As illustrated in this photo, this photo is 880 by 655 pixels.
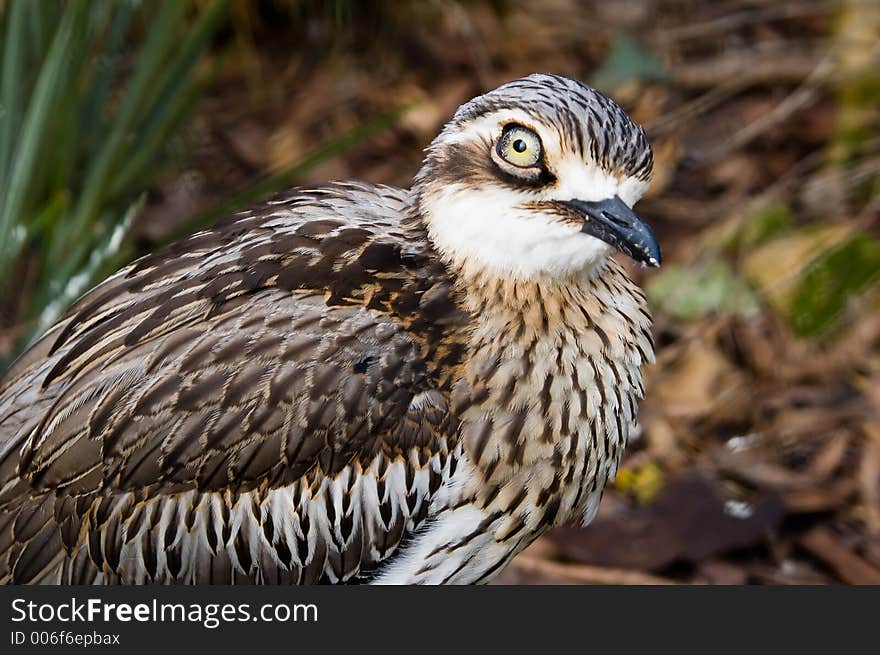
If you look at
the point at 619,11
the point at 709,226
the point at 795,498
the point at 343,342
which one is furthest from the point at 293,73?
the point at 343,342

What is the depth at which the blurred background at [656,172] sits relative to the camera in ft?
13.6

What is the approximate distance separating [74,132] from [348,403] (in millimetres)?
1796

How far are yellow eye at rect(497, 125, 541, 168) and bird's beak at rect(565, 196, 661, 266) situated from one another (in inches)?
4.7

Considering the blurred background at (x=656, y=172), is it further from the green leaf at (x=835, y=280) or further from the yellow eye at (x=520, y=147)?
the yellow eye at (x=520, y=147)

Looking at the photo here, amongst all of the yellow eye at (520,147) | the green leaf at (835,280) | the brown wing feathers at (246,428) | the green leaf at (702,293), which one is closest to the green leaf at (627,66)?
the green leaf at (702,293)

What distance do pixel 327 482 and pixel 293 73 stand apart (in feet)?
11.7

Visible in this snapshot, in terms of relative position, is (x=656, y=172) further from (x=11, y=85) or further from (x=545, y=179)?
(x=545, y=179)

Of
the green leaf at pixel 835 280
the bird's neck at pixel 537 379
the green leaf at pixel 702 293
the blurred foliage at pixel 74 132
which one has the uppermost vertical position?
the blurred foliage at pixel 74 132

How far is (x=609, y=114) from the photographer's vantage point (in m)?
2.75

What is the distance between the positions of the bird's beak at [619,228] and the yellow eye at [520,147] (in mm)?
121

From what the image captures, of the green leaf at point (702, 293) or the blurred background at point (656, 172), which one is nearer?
the blurred background at point (656, 172)

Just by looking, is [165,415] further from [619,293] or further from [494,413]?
[619,293]

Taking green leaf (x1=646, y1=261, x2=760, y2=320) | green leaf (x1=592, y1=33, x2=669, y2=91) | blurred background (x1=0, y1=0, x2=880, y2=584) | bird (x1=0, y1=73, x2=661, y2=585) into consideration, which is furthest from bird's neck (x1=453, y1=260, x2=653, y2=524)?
green leaf (x1=592, y1=33, x2=669, y2=91)

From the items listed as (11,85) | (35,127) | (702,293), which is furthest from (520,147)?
(702,293)
